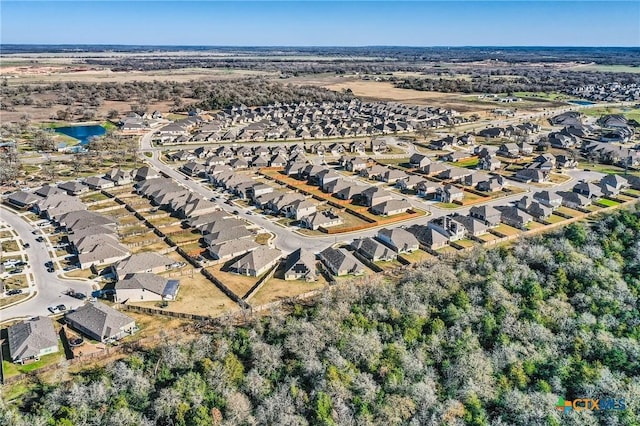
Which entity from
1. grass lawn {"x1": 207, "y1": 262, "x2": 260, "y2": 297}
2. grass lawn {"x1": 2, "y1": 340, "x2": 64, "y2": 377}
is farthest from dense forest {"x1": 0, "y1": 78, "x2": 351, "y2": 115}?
grass lawn {"x1": 2, "y1": 340, "x2": 64, "y2": 377}

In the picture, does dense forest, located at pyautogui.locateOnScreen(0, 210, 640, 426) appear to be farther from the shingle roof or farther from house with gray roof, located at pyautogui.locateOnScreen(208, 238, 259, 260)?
house with gray roof, located at pyautogui.locateOnScreen(208, 238, 259, 260)

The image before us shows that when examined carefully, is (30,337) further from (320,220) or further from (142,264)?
(320,220)

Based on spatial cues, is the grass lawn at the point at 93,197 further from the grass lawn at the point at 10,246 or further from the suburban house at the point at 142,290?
the suburban house at the point at 142,290

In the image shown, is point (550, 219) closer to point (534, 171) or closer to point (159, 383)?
point (534, 171)

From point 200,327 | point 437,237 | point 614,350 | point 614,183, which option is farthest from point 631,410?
point 614,183

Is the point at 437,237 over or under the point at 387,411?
over

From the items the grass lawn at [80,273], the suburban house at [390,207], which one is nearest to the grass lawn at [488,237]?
the suburban house at [390,207]
